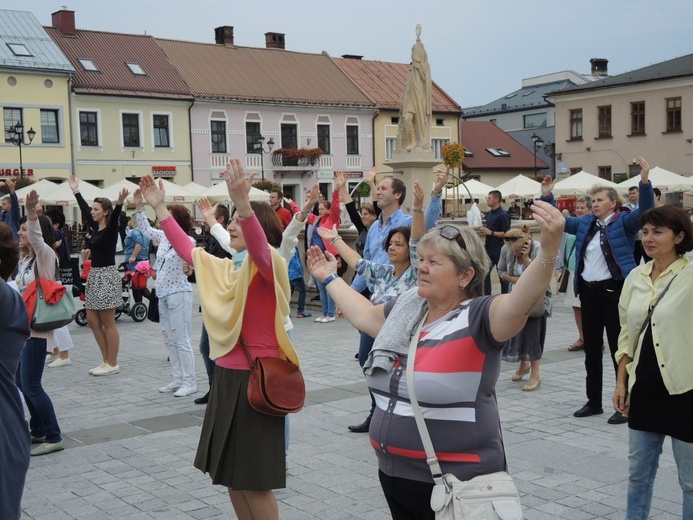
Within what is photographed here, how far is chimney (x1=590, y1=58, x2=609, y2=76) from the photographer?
217 feet

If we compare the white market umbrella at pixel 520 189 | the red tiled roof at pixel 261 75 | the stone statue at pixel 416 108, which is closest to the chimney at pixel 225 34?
the red tiled roof at pixel 261 75

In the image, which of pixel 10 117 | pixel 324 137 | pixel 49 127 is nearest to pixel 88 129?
pixel 49 127

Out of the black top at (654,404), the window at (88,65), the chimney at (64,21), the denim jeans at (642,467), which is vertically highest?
the chimney at (64,21)

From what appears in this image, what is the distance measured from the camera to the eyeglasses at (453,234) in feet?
10.6

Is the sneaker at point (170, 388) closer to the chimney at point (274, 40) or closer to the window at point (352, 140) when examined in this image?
the window at point (352, 140)

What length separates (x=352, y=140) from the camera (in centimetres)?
5138

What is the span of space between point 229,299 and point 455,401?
174 cm

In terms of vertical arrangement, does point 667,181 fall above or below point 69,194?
below

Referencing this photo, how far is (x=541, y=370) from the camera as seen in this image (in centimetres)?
949

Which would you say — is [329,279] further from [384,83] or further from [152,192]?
[384,83]

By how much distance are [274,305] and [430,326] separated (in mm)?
1386

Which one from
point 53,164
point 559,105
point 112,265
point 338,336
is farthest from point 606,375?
point 559,105

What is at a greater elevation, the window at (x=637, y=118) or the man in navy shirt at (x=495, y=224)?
the window at (x=637, y=118)

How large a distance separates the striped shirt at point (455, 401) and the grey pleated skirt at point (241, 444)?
1190 millimetres
